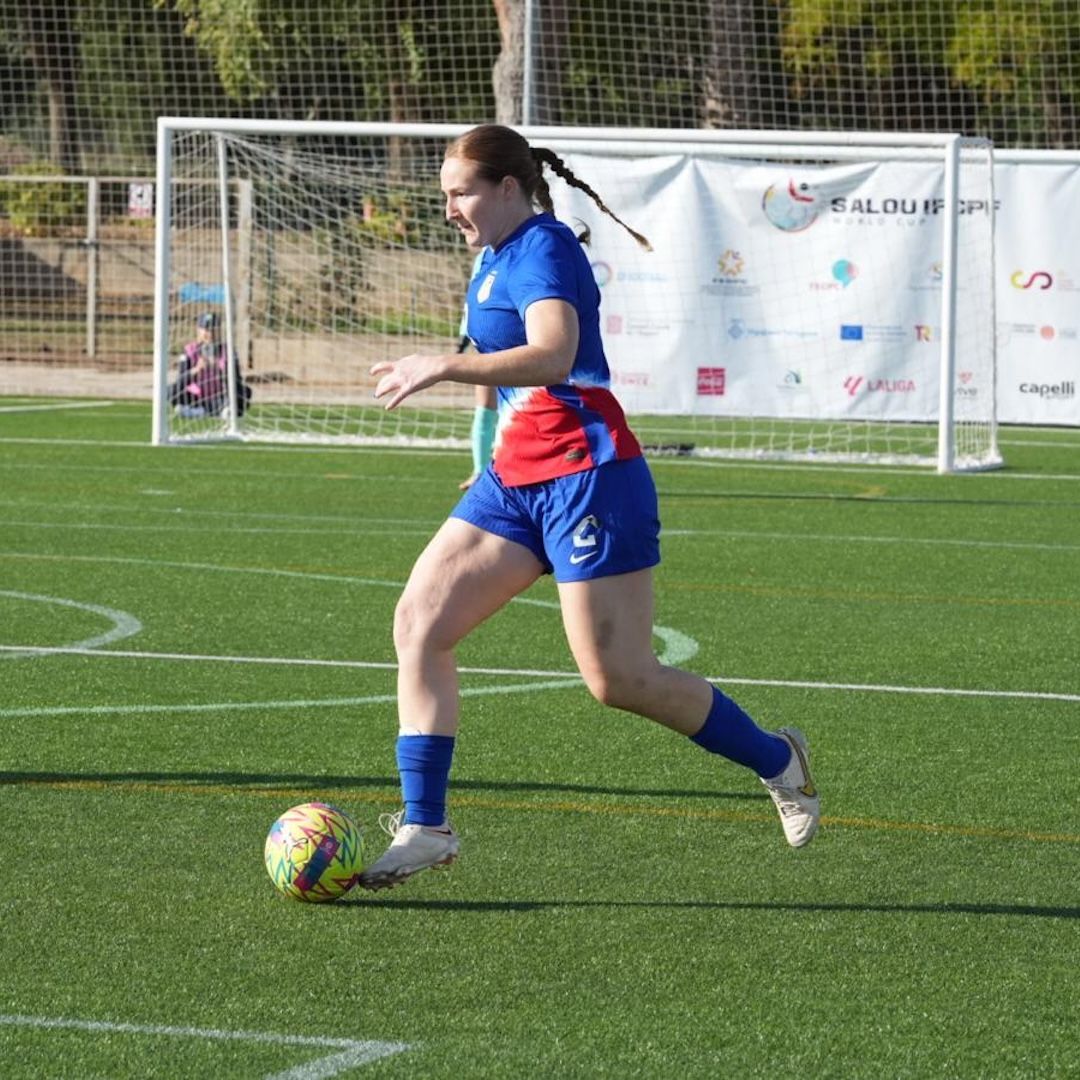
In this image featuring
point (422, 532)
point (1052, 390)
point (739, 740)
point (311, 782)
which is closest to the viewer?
point (739, 740)

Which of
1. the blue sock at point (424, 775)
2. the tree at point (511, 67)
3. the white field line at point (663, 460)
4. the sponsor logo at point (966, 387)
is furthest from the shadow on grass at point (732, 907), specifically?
the tree at point (511, 67)

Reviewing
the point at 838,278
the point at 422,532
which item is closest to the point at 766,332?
the point at 838,278

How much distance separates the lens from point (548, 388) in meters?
5.62

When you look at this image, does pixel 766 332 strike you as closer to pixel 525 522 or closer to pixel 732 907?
pixel 525 522

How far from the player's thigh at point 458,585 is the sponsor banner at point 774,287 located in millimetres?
15789

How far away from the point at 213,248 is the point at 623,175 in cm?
571

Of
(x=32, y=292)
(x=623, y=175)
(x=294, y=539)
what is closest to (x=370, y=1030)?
(x=294, y=539)

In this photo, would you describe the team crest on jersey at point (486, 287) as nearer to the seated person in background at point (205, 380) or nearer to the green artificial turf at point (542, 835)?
the green artificial turf at point (542, 835)

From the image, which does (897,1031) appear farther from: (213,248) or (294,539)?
(213,248)

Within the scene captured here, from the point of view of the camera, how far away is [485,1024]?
4512mm

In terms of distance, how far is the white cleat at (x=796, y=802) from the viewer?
602cm

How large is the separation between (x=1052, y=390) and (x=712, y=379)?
496 centimetres

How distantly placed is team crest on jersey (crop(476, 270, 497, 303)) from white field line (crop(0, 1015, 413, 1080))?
2.03 meters

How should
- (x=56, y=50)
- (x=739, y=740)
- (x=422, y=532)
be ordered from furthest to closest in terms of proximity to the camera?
1. (x=56, y=50)
2. (x=422, y=532)
3. (x=739, y=740)
